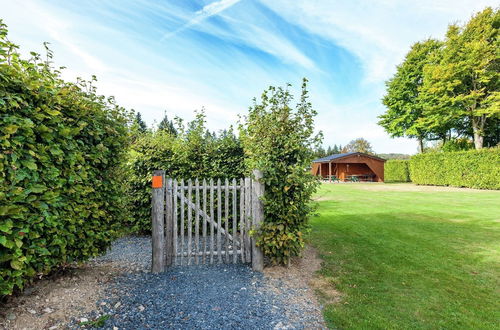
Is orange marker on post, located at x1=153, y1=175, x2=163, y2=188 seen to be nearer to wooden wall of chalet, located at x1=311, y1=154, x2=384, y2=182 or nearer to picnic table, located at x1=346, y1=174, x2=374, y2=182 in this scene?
wooden wall of chalet, located at x1=311, y1=154, x2=384, y2=182

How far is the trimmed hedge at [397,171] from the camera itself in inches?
1139

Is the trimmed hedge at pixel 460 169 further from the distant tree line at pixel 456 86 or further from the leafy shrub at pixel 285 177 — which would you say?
the leafy shrub at pixel 285 177

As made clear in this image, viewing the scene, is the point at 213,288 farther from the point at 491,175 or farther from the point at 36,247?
the point at 491,175

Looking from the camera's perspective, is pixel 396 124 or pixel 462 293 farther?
pixel 396 124

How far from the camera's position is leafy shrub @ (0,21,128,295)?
216 cm

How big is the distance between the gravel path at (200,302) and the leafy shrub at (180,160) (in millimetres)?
1958

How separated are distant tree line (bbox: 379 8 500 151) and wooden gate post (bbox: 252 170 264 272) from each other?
26.6m

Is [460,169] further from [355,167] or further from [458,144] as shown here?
[355,167]

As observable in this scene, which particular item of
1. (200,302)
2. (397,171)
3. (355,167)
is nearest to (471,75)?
(397,171)

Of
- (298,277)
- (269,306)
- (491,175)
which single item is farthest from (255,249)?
(491,175)

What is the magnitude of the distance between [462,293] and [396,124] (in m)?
31.3

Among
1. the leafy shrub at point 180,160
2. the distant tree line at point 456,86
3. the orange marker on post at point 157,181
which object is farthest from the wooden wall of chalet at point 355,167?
the orange marker on post at point 157,181

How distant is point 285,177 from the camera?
3936mm

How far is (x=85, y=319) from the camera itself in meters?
2.48
